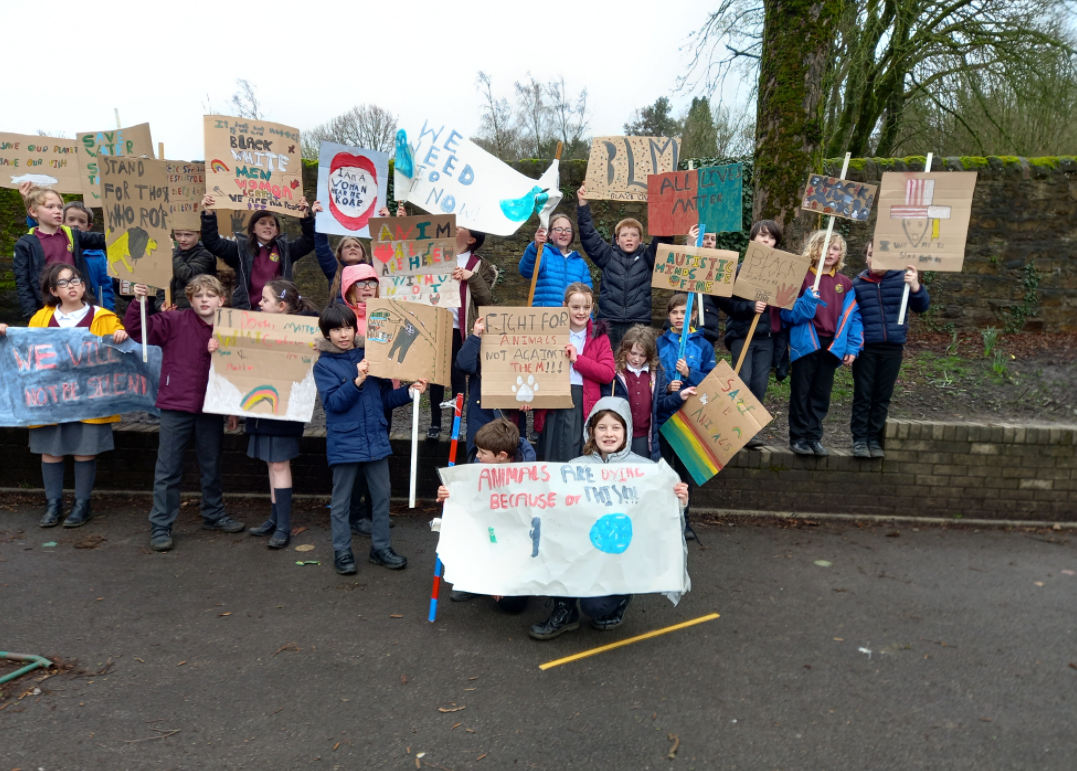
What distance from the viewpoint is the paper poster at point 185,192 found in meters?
5.29

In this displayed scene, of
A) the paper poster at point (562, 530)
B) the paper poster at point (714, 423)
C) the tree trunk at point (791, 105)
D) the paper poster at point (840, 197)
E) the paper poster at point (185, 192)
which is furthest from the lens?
the tree trunk at point (791, 105)

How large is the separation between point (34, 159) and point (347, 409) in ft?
14.1

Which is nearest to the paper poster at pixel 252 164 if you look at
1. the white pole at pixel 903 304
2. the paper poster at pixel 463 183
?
the paper poster at pixel 463 183

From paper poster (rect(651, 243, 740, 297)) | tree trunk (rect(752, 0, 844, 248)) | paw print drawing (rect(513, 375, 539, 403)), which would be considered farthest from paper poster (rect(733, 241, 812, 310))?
tree trunk (rect(752, 0, 844, 248))

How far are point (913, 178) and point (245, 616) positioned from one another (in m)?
5.62

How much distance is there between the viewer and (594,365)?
4.75 metres

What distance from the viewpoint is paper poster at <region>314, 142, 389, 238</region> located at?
554 centimetres

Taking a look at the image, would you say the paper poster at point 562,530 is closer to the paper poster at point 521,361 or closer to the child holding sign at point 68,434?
the paper poster at point 521,361

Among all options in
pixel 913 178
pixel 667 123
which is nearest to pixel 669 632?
pixel 913 178

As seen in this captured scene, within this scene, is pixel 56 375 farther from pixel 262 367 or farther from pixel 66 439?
pixel 262 367

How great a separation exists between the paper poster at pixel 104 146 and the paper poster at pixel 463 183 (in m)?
2.53

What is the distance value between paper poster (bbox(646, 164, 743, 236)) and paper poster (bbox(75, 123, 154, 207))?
4.31 m

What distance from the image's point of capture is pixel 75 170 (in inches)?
255

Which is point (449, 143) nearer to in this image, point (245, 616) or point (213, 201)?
point (213, 201)
